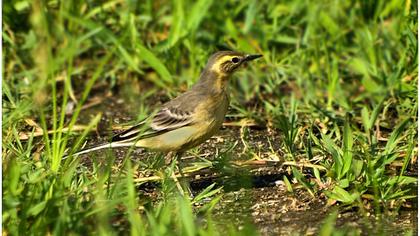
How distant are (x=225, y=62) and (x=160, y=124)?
67 cm

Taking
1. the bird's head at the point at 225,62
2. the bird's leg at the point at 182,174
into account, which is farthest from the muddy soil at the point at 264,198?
the bird's head at the point at 225,62

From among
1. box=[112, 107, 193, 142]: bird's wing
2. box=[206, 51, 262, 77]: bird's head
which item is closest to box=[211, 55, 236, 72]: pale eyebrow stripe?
box=[206, 51, 262, 77]: bird's head

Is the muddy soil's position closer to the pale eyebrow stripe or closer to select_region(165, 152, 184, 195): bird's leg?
select_region(165, 152, 184, 195): bird's leg

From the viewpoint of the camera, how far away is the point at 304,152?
6.63 m

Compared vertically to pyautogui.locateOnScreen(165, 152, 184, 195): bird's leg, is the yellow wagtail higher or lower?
higher

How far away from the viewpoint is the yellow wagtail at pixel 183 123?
21.1ft

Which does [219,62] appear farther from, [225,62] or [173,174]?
[173,174]

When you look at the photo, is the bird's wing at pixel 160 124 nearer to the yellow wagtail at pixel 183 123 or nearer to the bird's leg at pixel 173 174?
the yellow wagtail at pixel 183 123

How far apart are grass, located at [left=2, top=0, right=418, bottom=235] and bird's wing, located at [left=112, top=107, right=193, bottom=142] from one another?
0.60 ft

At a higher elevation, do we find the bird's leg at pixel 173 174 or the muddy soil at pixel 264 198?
the bird's leg at pixel 173 174

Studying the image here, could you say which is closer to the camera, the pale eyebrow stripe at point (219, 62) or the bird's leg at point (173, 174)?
the bird's leg at point (173, 174)

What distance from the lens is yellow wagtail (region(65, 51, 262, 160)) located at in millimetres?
6438

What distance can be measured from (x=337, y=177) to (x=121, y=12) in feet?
11.2

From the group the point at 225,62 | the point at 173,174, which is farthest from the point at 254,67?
the point at 173,174
